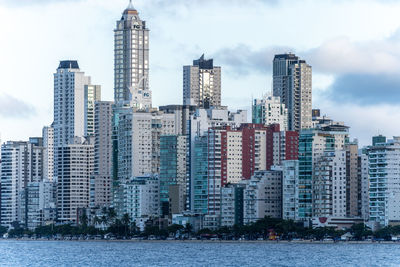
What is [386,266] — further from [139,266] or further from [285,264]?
[139,266]

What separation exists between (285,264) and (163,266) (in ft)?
62.3

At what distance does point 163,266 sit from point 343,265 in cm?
2786

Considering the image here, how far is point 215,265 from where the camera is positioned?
19988 centimetres

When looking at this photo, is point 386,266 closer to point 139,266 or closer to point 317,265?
point 317,265

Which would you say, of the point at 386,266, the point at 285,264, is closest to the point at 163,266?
the point at 285,264

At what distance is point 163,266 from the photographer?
198750 mm

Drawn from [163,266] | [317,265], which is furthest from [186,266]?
[317,265]

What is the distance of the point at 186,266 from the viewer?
652 ft

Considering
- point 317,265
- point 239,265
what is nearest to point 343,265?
point 317,265

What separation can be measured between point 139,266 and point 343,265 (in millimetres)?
31562

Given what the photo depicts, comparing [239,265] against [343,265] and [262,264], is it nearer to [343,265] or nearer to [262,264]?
[262,264]

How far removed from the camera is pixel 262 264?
653ft

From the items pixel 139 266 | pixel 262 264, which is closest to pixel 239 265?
pixel 262 264

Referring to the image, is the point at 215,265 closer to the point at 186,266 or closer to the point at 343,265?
the point at 186,266
